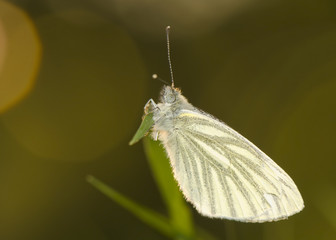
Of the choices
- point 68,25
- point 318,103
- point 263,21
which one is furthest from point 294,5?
point 68,25

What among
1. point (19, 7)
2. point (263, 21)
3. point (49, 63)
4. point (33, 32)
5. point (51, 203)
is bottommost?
point (51, 203)

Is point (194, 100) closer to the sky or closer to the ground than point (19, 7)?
closer to the ground

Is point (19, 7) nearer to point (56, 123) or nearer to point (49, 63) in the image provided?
point (49, 63)

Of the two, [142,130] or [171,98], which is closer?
[142,130]

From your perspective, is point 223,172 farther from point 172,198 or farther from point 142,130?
point 142,130

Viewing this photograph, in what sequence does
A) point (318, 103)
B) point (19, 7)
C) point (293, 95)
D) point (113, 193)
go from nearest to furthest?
point (113, 193), point (318, 103), point (293, 95), point (19, 7)

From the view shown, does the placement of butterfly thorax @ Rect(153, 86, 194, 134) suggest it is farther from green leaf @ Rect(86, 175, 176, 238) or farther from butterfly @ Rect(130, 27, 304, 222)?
green leaf @ Rect(86, 175, 176, 238)

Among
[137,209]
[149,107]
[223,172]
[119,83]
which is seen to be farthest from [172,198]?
[119,83]
